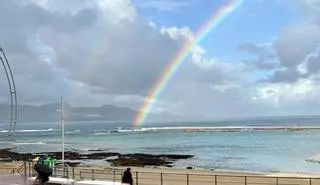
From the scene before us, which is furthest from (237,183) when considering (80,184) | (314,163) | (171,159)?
(171,159)

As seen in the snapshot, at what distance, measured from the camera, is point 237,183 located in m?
34.8

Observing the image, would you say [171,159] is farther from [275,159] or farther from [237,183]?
[237,183]

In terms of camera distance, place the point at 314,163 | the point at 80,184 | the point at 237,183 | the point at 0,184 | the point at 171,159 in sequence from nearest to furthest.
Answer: the point at 80,184, the point at 0,184, the point at 237,183, the point at 314,163, the point at 171,159

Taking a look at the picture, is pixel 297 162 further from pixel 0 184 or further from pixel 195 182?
pixel 0 184

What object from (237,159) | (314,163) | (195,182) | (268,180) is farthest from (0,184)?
(237,159)

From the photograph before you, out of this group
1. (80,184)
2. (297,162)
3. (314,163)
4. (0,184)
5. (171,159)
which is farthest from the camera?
(171,159)

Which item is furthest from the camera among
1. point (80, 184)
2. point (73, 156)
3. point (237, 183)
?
point (73, 156)

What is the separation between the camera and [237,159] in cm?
7538

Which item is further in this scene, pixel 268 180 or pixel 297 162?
pixel 297 162

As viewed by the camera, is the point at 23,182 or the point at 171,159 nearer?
the point at 23,182

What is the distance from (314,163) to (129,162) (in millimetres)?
22998

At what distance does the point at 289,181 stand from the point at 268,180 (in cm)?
168

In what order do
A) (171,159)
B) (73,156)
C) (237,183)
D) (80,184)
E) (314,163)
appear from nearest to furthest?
(80,184), (237,183), (314,163), (171,159), (73,156)

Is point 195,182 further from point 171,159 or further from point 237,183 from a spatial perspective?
point 171,159
